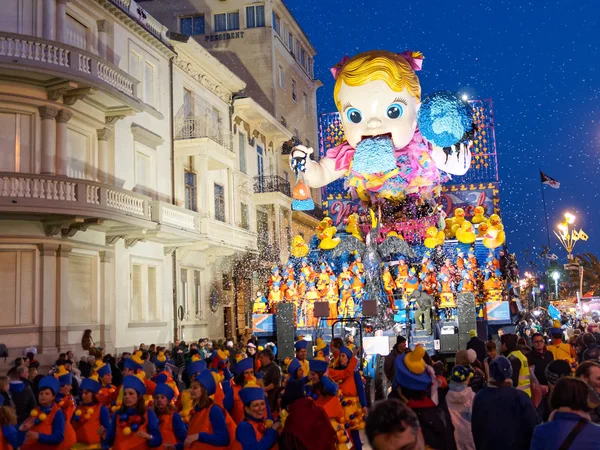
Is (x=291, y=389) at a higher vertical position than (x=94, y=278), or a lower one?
lower

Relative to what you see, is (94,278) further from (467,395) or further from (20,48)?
(467,395)

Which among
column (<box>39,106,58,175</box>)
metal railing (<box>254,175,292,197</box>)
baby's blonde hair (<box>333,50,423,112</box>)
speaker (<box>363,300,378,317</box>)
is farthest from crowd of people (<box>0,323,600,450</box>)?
metal railing (<box>254,175,292,197</box>)

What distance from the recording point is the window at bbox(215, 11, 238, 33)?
37.7 meters

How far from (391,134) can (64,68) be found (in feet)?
28.6

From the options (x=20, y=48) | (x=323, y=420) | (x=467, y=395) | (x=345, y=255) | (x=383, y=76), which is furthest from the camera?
(x=345, y=255)

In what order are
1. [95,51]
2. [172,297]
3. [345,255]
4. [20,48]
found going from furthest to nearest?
[172,297] → [345,255] → [95,51] → [20,48]

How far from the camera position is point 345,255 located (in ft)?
74.7

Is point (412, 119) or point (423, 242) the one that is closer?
point (412, 119)

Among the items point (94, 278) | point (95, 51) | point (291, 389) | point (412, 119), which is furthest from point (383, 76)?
point (291, 389)

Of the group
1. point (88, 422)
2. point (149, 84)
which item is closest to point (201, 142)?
point (149, 84)

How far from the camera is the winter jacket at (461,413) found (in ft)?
24.6

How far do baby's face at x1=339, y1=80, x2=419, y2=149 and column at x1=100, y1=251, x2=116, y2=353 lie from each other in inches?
304

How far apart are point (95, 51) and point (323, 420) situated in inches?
705

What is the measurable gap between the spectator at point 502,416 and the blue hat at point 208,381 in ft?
7.47
